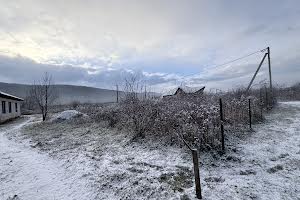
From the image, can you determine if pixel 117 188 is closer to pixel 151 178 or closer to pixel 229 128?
pixel 151 178

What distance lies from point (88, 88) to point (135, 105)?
314 feet

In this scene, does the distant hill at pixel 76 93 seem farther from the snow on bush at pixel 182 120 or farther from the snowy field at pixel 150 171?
the snowy field at pixel 150 171

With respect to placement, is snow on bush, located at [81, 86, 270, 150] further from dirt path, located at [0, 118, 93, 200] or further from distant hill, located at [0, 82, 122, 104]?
distant hill, located at [0, 82, 122, 104]

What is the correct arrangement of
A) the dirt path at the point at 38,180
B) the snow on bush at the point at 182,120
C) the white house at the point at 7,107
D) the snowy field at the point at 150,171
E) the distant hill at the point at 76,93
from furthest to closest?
1. the distant hill at the point at 76,93
2. the white house at the point at 7,107
3. the snow on bush at the point at 182,120
4. the dirt path at the point at 38,180
5. the snowy field at the point at 150,171

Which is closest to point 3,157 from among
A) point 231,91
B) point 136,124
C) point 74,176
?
point 74,176

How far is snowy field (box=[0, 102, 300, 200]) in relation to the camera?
403cm

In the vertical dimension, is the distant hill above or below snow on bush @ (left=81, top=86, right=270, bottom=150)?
above

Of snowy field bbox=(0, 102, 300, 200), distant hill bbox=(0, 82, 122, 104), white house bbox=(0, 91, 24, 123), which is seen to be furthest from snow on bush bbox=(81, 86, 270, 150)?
distant hill bbox=(0, 82, 122, 104)

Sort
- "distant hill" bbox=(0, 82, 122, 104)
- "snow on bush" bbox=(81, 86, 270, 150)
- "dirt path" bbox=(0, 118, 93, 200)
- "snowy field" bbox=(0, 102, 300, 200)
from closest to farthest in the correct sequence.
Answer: "snowy field" bbox=(0, 102, 300, 200) < "dirt path" bbox=(0, 118, 93, 200) < "snow on bush" bbox=(81, 86, 270, 150) < "distant hill" bbox=(0, 82, 122, 104)

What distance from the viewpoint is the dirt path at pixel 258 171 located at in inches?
149

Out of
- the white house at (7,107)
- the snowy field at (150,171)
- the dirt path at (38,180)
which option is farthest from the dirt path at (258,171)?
the white house at (7,107)

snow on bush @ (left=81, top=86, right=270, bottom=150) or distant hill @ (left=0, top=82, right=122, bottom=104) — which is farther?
distant hill @ (left=0, top=82, right=122, bottom=104)

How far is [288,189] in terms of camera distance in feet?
12.7

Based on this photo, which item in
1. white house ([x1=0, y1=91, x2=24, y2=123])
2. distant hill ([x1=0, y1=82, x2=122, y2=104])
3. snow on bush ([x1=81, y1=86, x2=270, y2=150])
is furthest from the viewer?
distant hill ([x1=0, y1=82, x2=122, y2=104])
